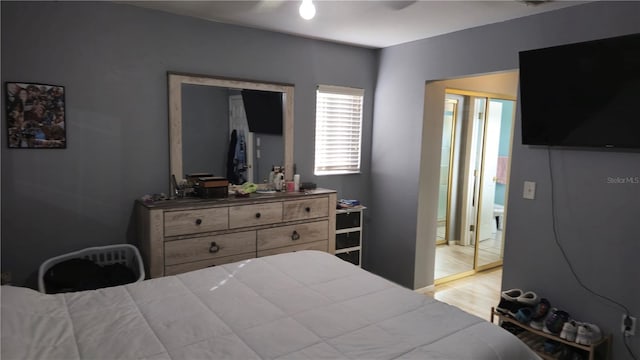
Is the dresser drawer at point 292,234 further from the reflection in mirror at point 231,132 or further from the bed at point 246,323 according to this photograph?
the bed at point 246,323

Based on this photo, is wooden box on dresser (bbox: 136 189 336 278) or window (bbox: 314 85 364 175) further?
window (bbox: 314 85 364 175)

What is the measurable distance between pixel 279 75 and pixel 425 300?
2.50 m

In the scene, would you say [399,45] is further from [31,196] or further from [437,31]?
[31,196]

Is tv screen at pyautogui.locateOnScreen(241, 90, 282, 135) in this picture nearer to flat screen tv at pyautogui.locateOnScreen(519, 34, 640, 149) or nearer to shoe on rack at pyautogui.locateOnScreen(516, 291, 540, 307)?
flat screen tv at pyautogui.locateOnScreen(519, 34, 640, 149)

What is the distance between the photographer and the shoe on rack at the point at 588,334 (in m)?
2.45

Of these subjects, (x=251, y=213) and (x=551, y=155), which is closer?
(x=551, y=155)

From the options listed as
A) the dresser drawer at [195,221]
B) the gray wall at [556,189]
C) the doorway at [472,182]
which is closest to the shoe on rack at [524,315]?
the gray wall at [556,189]

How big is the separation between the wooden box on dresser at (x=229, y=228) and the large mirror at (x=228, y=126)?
1.18 ft

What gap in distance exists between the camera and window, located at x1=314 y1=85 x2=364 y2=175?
400cm

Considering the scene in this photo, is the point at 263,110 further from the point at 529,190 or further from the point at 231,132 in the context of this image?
the point at 529,190

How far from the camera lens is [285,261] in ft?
7.73

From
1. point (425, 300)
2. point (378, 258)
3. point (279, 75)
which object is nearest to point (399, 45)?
point (279, 75)

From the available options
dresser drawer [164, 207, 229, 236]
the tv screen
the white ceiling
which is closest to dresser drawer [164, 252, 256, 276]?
dresser drawer [164, 207, 229, 236]

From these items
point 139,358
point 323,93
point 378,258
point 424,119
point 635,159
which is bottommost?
point 378,258
